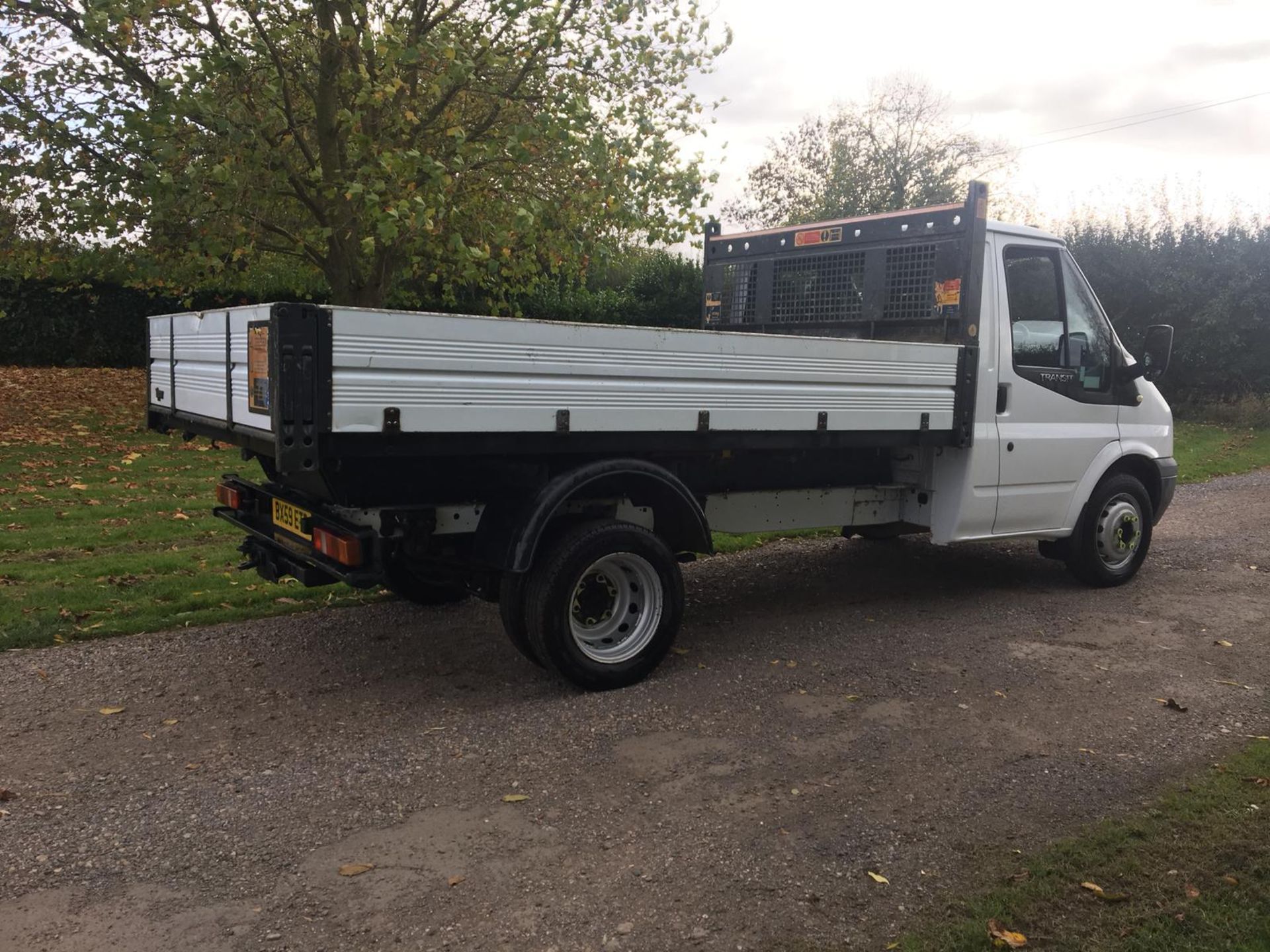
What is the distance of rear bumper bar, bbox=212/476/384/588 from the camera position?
15.1 feet

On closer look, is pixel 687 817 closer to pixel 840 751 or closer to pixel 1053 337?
pixel 840 751

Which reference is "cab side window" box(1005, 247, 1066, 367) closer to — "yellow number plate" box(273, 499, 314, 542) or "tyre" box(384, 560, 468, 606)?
"tyre" box(384, 560, 468, 606)

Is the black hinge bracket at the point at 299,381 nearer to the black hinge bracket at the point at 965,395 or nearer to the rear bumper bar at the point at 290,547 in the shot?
the rear bumper bar at the point at 290,547

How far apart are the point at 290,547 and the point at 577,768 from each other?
1895 millimetres

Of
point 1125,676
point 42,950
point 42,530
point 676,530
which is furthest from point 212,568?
point 1125,676

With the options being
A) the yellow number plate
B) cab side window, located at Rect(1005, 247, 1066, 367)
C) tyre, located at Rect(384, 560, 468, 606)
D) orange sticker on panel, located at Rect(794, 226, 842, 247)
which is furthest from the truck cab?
the yellow number plate

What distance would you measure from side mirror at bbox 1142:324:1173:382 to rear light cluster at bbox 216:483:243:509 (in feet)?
19.1

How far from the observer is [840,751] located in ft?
14.6

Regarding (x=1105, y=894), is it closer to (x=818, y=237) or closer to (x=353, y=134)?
(x=818, y=237)

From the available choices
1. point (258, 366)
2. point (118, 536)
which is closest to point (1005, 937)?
point (258, 366)

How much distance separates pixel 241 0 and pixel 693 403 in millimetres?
8052

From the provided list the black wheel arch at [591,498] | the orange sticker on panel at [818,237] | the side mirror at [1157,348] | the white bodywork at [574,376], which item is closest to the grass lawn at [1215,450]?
the side mirror at [1157,348]

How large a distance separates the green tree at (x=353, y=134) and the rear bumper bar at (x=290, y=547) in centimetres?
473

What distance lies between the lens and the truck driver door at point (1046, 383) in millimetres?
6691
